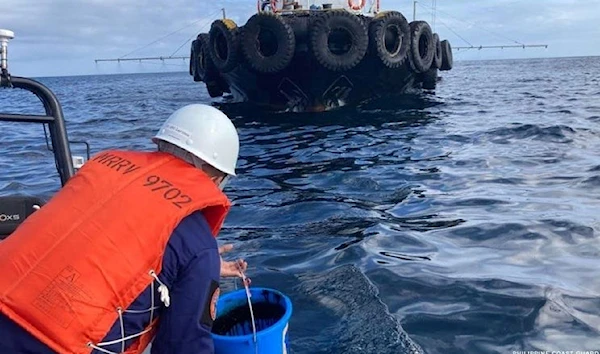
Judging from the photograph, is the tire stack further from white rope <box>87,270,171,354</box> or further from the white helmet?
white rope <box>87,270,171,354</box>

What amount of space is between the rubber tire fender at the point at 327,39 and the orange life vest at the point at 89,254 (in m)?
13.8

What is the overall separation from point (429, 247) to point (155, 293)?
3836mm

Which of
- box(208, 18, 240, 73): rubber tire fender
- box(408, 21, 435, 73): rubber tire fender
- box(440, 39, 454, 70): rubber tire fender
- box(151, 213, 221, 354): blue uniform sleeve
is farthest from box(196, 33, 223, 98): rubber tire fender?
box(151, 213, 221, 354): blue uniform sleeve

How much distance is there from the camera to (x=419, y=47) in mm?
19562

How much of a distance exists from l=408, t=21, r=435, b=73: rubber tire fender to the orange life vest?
1693 centimetres

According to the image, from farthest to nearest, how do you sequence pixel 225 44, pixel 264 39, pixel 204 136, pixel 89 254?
pixel 225 44, pixel 264 39, pixel 204 136, pixel 89 254

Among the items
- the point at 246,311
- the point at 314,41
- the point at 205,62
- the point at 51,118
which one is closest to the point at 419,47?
the point at 314,41

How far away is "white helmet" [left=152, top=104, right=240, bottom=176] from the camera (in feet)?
8.03

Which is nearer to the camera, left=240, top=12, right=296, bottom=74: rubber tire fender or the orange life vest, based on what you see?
the orange life vest

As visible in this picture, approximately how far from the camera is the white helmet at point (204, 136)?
2447 millimetres

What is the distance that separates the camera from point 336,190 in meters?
7.96

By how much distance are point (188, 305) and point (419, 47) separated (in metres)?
18.6

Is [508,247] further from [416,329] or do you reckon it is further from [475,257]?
[416,329]

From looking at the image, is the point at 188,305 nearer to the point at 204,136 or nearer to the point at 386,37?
the point at 204,136
